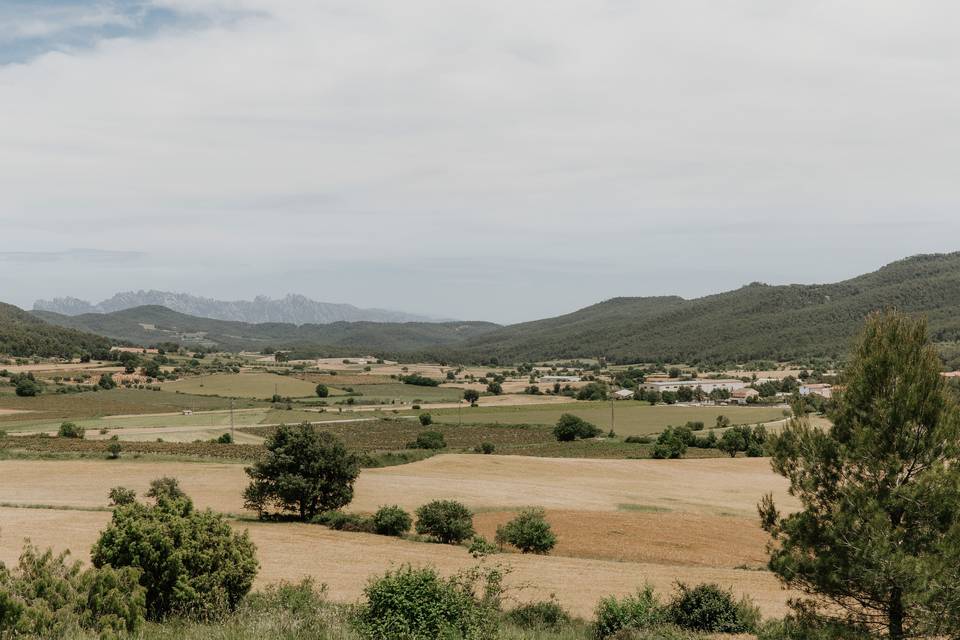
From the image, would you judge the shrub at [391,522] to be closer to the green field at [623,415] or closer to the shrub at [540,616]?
the shrub at [540,616]

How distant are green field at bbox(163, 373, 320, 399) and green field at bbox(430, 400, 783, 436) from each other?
3758 centimetres

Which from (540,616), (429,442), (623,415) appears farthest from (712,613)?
(623,415)

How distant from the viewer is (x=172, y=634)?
14617mm

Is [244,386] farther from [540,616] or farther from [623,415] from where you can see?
[540,616]

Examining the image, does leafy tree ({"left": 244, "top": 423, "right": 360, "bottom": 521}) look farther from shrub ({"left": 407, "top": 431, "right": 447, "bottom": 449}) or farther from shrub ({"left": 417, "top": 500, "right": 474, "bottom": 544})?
shrub ({"left": 407, "top": 431, "right": 447, "bottom": 449})

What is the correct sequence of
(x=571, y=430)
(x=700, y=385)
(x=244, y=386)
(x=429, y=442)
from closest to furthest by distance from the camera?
(x=429, y=442) → (x=571, y=430) → (x=700, y=385) → (x=244, y=386)

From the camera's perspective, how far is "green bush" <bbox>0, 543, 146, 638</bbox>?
1323 centimetres

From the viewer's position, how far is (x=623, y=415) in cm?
10944

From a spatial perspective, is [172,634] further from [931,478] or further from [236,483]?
[236,483]

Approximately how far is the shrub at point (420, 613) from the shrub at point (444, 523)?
70.7 feet

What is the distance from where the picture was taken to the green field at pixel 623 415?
330 ft

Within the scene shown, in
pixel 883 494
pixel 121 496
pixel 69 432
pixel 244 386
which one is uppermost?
pixel 883 494

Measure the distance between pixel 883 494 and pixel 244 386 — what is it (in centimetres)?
14363

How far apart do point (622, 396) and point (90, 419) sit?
3405 inches
